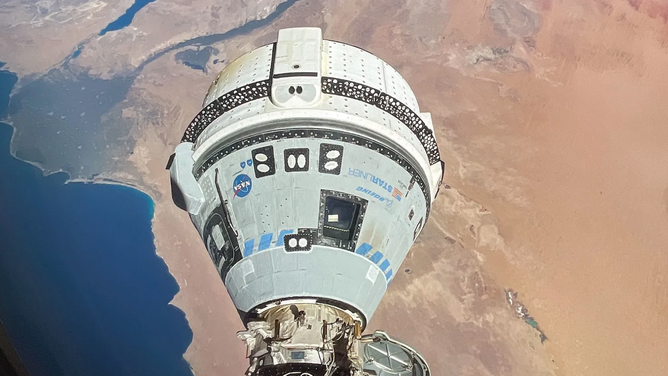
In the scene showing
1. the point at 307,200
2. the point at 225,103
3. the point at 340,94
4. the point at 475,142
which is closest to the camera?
the point at 307,200

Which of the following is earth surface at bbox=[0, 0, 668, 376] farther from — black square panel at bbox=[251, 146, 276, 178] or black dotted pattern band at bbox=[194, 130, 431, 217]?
black square panel at bbox=[251, 146, 276, 178]

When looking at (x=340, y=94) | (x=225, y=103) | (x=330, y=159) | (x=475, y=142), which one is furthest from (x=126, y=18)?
(x=330, y=159)

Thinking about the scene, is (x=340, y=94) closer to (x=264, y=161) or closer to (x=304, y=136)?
(x=304, y=136)

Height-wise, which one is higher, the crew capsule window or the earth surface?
the crew capsule window

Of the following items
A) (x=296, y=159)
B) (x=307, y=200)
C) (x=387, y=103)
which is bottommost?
(x=307, y=200)


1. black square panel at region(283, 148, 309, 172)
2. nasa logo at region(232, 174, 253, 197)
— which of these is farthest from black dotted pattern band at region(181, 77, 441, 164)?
nasa logo at region(232, 174, 253, 197)

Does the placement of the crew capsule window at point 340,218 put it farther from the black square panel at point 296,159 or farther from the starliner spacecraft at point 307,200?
the black square panel at point 296,159
